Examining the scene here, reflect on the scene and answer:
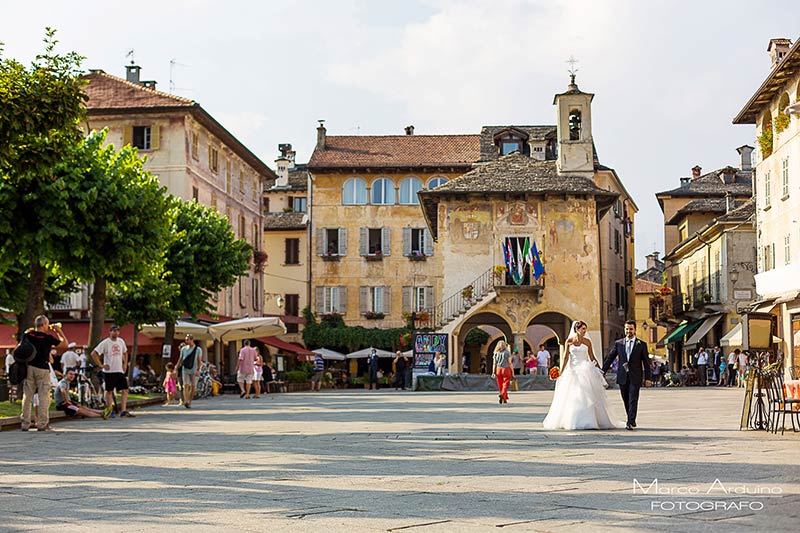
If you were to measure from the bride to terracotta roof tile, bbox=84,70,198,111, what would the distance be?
102 feet

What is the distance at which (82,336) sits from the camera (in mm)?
40656

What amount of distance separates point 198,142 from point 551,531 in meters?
42.0

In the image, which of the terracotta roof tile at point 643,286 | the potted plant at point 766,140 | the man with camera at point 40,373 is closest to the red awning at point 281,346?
the potted plant at point 766,140

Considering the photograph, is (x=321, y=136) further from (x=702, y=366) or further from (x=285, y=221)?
(x=702, y=366)

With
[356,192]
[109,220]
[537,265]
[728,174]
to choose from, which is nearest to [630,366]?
[109,220]

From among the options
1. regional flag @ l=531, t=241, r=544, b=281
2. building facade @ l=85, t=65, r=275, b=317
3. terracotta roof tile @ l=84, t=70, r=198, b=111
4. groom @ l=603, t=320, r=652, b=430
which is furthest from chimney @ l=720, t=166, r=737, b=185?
groom @ l=603, t=320, r=652, b=430

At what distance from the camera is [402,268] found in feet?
198

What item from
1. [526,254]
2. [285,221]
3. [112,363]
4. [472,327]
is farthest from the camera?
[285,221]

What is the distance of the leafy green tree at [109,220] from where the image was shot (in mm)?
23484

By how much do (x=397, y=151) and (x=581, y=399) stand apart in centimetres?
4639

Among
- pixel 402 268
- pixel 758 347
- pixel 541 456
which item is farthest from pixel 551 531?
pixel 402 268

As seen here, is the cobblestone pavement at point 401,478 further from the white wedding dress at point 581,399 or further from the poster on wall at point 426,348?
the poster on wall at point 426,348

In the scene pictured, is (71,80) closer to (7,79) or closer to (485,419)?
(7,79)

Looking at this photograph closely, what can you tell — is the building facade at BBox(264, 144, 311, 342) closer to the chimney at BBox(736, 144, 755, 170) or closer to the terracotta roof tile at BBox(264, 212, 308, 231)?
the terracotta roof tile at BBox(264, 212, 308, 231)
